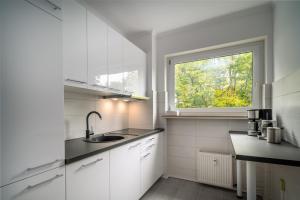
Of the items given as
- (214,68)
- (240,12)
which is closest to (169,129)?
(214,68)

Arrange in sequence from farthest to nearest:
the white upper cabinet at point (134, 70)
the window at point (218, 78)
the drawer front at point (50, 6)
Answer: the window at point (218, 78), the white upper cabinet at point (134, 70), the drawer front at point (50, 6)

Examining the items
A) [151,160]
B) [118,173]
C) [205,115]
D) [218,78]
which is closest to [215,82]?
[218,78]

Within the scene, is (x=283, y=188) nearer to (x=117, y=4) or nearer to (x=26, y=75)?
(x=26, y=75)

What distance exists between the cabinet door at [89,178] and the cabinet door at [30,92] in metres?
0.16

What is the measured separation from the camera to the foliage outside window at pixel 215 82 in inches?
88.9

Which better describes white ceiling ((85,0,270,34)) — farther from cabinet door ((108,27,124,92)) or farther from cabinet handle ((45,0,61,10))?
cabinet handle ((45,0,61,10))

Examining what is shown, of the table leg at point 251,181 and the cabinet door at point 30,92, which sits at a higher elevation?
the cabinet door at point 30,92

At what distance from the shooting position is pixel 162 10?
2.00m

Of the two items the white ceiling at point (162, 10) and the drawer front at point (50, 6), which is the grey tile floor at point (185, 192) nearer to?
the drawer front at point (50, 6)

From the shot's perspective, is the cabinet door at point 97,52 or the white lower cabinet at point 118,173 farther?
the cabinet door at point 97,52

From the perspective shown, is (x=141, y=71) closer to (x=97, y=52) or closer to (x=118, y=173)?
(x=97, y=52)

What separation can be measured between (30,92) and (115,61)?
1.13 m

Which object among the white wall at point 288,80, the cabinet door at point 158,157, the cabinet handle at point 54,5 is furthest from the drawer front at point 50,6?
the cabinet door at point 158,157

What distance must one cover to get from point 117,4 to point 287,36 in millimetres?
1887
